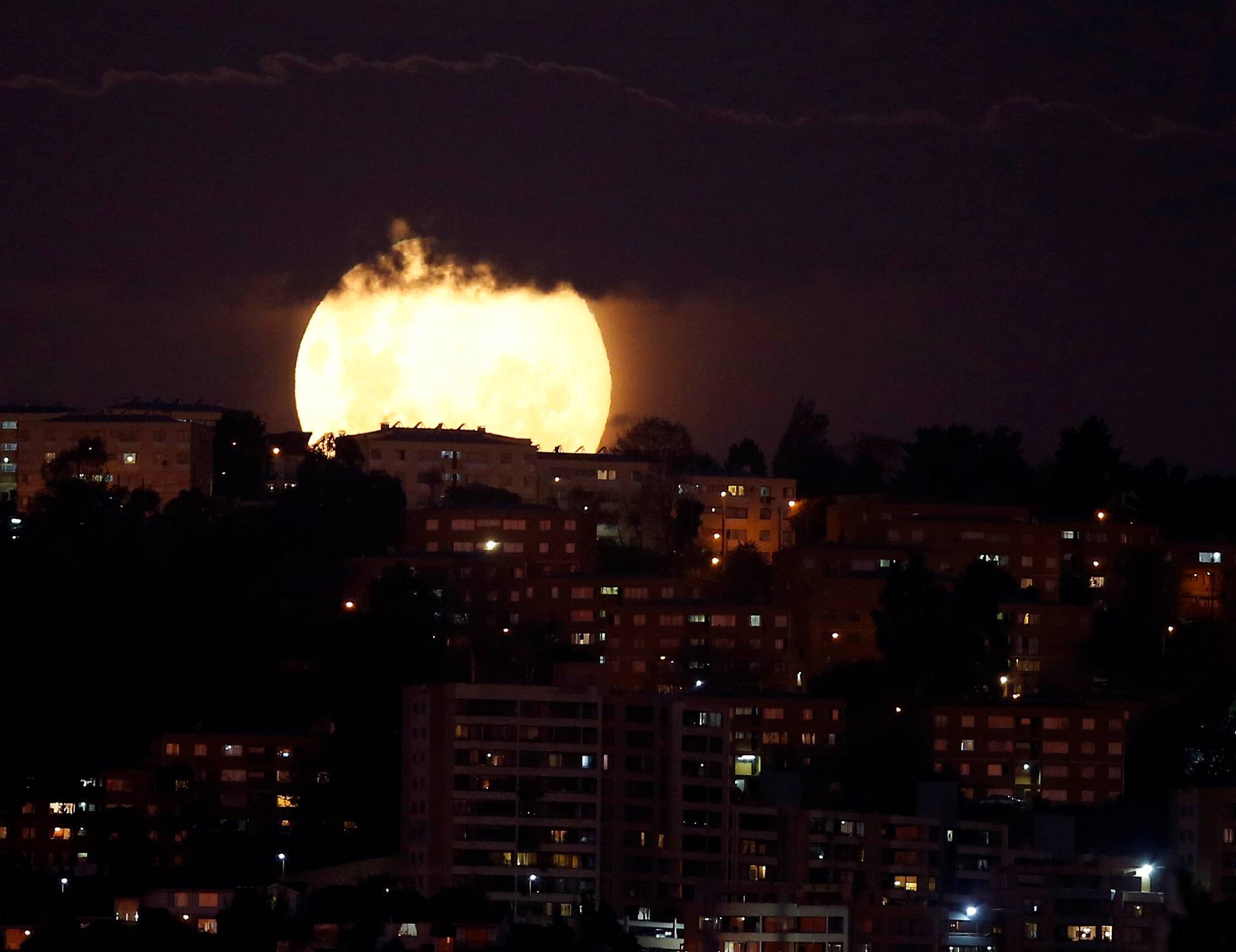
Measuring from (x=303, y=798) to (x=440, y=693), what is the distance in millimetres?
4952

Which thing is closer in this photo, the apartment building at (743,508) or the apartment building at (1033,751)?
the apartment building at (1033,751)

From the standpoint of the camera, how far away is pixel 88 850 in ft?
194

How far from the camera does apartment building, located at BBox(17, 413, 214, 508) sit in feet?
286

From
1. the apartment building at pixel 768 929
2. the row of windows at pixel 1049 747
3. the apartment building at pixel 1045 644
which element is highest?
the apartment building at pixel 1045 644

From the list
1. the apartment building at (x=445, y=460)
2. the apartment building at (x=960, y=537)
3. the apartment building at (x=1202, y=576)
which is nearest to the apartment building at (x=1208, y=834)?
the apartment building at (x=1202, y=576)

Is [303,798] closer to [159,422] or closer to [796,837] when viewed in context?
[796,837]

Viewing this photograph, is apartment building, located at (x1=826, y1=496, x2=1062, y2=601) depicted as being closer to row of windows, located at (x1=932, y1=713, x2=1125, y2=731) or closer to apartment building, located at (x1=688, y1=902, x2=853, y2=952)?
row of windows, located at (x1=932, y1=713, x2=1125, y2=731)

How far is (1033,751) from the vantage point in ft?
209

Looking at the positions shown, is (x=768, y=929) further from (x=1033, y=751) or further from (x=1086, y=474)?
(x=1086, y=474)

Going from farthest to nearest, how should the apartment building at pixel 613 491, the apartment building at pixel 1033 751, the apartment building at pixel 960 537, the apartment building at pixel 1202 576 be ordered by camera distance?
the apartment building at pixel 613 491, the apartment building at pixel 960 537, the apartment building at pixel 1202 576, the apartment building at pixel 1033 751

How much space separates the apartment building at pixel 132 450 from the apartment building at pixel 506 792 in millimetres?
30156

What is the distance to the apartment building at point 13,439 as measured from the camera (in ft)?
293

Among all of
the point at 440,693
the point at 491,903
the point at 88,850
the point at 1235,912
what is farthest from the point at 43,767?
the point at 1235,912

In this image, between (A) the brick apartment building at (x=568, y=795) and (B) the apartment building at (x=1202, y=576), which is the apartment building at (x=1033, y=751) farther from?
(B) the apartment building at (x=1202, y=576)
